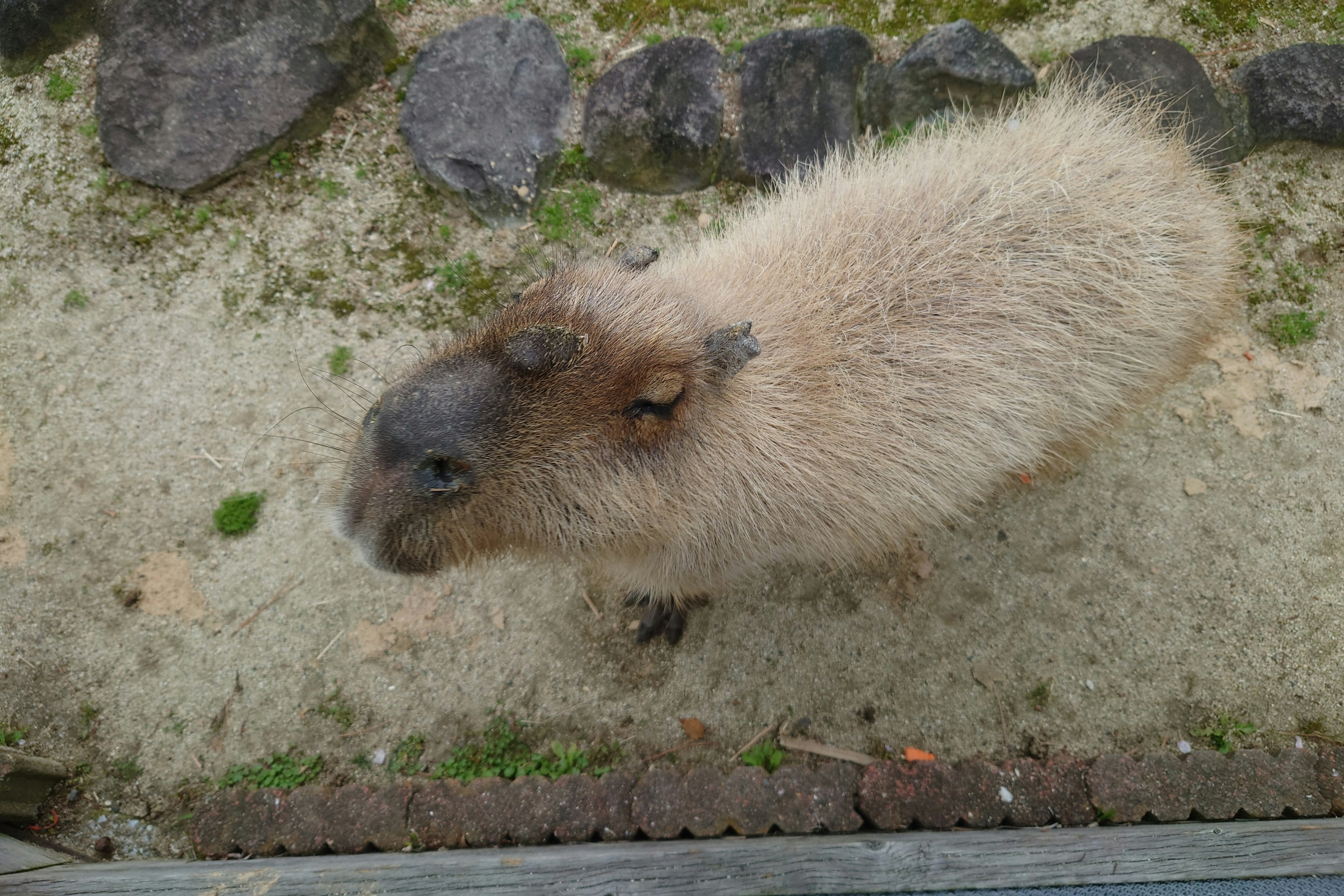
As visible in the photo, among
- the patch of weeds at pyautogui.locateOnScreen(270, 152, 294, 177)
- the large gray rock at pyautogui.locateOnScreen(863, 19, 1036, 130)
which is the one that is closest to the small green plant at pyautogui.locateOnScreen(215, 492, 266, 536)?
the patch of weeds at pyautogui.locateOnScreen(270, 152, 294, 177)

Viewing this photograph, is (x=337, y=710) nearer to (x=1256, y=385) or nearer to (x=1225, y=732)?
(x=1225, y=732)

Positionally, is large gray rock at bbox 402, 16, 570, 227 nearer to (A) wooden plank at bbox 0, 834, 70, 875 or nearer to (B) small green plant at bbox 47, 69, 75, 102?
(B) small green plant at bbox 47, 69, 75, 102

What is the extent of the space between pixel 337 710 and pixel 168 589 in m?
1.05

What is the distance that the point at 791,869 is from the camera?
2236 millimetres

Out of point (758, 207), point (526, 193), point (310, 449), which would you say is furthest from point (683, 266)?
point (310, 449)

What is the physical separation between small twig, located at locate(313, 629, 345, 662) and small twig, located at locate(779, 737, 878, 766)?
2.11m

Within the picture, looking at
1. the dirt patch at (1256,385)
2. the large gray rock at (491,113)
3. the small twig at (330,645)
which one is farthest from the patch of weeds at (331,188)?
the dirt patch at (1256,385)

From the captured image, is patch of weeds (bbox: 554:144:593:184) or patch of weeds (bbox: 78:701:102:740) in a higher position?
patch of weeds (bbox: 554:144:593:184)

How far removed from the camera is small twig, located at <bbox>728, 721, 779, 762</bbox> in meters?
2.90

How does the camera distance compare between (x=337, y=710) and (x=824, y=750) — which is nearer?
(x=824, y=750)

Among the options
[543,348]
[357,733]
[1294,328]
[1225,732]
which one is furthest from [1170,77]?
[357,733]

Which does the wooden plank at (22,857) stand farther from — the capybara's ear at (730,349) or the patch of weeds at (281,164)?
the patch of weeds at (281,164)

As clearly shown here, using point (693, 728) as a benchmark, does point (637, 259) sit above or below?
above

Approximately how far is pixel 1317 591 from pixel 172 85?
6.20 meters
